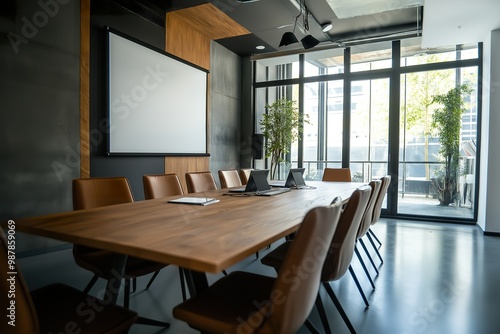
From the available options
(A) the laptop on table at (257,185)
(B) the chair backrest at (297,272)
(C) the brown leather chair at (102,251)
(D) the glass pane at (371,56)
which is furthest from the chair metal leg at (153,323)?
(D) the glass pane at (371,56)

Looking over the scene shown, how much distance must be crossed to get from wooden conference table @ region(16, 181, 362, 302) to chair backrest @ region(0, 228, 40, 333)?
0.29 meters

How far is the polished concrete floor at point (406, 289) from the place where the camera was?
222 cm

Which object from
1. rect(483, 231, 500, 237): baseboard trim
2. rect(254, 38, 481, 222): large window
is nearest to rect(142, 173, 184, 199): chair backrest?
rect(254, 38, 481, 222): large window

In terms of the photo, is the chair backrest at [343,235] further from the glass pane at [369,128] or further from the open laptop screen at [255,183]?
the glass pane at [369,128]

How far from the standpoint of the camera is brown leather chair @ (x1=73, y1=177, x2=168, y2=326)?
1971mm

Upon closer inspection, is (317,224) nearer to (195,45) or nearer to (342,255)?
(342,255)

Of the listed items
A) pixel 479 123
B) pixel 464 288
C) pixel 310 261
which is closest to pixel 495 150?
pixel 479 123

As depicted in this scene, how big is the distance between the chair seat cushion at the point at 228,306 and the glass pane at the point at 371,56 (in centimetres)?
594

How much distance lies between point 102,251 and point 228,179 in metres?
2.13

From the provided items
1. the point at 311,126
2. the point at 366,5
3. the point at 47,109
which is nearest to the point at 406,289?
the point at 366,5

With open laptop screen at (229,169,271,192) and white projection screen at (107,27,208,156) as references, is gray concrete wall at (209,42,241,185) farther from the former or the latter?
open laptop screen at (229,169,271,192)

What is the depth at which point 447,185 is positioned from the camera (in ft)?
19.5

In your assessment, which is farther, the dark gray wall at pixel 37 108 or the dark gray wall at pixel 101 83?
the dark gray wall at pixel 101 83

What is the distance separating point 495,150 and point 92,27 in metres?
6.14
